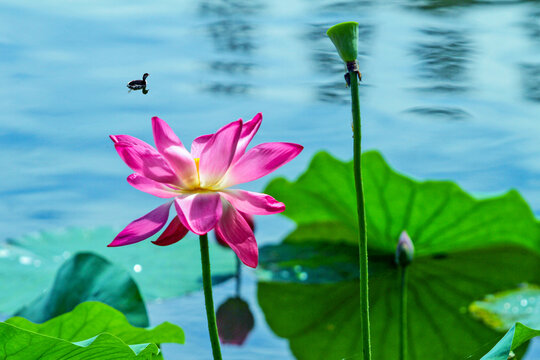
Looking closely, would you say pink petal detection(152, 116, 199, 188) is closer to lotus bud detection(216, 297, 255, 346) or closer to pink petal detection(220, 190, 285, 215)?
pink petal detection(220, 190, 285, 215)

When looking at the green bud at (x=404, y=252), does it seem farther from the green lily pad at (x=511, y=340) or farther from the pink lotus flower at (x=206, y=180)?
the pink lotus flower at (x=206, y=180)

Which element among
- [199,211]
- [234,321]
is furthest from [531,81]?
[199,211]

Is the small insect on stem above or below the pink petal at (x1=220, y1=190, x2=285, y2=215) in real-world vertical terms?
above

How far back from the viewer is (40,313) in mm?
1213

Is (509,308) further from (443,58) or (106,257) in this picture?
(443,58)

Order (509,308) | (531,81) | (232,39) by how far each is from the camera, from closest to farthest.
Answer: (509,308) → (531,81) → (232,39)

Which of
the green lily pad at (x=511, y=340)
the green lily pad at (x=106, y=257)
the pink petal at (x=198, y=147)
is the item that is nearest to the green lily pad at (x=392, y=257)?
the green lily pad at (x=106, y=257)

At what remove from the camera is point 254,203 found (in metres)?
0.72

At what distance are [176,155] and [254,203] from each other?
92mm

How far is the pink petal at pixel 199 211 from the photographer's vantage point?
0.67m

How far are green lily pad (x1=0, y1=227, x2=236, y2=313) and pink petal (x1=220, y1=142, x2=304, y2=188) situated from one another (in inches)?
32.4

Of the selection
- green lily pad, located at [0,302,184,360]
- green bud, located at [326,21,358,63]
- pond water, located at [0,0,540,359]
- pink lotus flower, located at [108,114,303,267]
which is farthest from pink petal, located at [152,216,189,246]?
pond water, located at [0,0,540,359]

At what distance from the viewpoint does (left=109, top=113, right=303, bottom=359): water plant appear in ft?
2.28

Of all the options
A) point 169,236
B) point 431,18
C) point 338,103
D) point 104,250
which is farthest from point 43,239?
point 431,18
